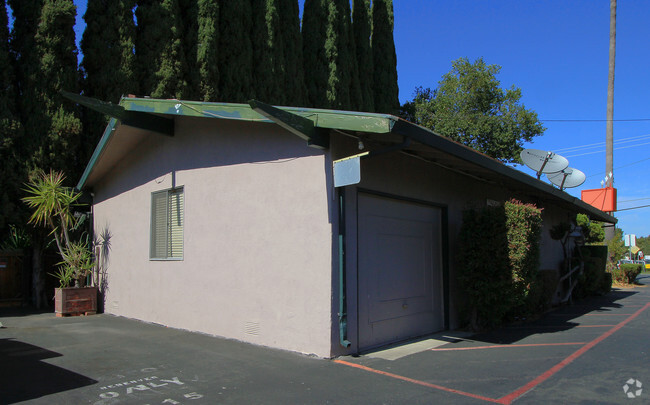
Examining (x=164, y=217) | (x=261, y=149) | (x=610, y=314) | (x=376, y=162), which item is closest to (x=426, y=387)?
(x=376, y=162)

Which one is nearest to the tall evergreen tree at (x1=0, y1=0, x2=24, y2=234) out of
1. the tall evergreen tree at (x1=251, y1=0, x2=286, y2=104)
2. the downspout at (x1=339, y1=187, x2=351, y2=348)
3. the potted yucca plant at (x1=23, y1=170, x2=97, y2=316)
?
the potted yucca plant at (x1=23, y1=170, x2=97, y2=316)

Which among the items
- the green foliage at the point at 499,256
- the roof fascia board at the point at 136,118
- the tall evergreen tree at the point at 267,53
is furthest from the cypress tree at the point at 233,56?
the green foliage at the point at 499,256

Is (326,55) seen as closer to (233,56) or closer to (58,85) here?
(233,56)

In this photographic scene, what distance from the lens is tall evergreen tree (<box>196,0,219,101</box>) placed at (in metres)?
15.7

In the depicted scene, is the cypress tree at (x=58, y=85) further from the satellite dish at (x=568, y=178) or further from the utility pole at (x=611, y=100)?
the utility pole at (x=611, y=100)

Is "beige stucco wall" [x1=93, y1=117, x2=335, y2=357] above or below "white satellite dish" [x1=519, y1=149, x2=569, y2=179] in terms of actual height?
below

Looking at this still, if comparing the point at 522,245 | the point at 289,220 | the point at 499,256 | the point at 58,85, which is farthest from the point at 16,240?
the point at 522,245

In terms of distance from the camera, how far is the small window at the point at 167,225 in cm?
887

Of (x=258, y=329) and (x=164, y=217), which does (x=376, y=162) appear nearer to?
(x=258, y=329)

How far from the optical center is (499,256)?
26.0 ft

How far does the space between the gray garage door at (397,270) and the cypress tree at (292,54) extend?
11.9 m

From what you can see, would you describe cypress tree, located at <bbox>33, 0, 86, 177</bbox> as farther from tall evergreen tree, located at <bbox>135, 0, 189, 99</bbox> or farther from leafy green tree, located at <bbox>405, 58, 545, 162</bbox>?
leafy green tree, located at <bbox>405, 58, 545, 162</bbox>

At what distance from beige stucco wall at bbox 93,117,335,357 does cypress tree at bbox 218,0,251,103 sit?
7.25 metres

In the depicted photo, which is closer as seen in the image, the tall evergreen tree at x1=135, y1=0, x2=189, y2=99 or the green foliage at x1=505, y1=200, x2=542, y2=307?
the green foliage at x1=505, y1=200, x2=542, y2=307
